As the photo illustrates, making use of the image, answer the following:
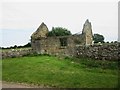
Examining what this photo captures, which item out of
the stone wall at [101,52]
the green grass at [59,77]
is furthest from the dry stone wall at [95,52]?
the green grass at [59,77]

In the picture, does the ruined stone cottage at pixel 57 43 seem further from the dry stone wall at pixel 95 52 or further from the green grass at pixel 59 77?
the green grass at pixel 59 77

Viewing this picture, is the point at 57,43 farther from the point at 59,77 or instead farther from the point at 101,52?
the point at 59,77

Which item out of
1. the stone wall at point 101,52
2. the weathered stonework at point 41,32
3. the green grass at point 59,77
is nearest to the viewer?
the green grass at point 59,77

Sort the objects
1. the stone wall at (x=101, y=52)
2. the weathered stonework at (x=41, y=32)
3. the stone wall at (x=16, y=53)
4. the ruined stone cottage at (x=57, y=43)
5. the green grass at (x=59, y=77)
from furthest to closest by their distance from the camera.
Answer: the weathered stonework at (x=41, y=32), the stone wall at (x=16, y=53), the ruined stone cottage at (x=57, y=43), the stone wall at (x=101, y=52), the green grass at (x=59, y=77)

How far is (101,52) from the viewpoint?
27000mm

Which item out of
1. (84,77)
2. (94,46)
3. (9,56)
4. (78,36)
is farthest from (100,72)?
(9,56)

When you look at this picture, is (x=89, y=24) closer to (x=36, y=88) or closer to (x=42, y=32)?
(x=42, y=32)

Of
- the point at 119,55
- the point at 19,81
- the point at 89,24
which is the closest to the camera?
the point at 19,81

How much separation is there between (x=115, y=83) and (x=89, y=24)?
22.8m

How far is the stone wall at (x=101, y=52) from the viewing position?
85.3ft

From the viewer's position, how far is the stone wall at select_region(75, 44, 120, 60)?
26.0 m

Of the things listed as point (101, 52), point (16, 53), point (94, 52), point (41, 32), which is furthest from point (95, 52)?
point (41, 32)

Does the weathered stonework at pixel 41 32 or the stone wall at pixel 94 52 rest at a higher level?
the weathered stonework at pixel 41 32

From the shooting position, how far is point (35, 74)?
1894 cm
